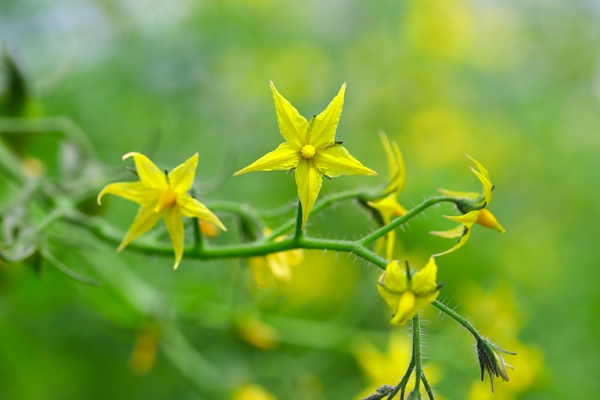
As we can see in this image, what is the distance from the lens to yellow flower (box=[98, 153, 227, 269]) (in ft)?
4.18

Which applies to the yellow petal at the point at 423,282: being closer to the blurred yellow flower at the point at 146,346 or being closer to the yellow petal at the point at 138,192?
the yellow petal at the point at 138,192

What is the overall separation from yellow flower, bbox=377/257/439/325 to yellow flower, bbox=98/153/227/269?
0.39 metres

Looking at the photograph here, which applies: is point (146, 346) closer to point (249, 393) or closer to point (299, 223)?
point (249, 393)

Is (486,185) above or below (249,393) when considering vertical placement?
above

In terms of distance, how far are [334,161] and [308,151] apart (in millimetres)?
55

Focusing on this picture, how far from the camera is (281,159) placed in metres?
1.22

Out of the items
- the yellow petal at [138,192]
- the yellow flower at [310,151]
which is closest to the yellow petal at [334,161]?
the yellow flower at [310,151]

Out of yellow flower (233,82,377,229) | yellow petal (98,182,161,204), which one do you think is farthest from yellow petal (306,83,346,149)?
yellow petal (98,182,161,204)

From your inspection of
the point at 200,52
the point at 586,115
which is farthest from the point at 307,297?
the point at 586,115

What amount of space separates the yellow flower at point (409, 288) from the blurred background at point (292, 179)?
1.24 feet

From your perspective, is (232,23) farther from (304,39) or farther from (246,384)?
(246,384)

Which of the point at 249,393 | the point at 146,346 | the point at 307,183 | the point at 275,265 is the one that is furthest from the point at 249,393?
the point at 307,183

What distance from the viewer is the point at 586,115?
4.40 m

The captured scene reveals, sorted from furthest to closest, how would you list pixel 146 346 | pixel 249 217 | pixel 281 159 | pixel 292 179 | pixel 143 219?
pixel 292 179 → pixel 146 346 → pixel 249 217 → pixel 143 219 → pixel 281 159
